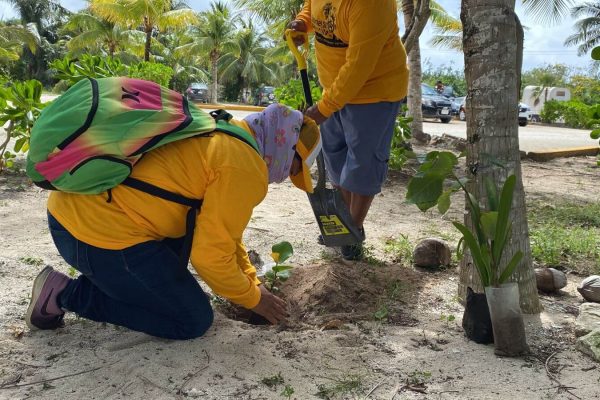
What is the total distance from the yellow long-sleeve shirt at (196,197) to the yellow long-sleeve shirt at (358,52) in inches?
48.0

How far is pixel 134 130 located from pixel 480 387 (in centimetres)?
147

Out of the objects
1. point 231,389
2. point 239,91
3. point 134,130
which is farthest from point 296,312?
point 239,91

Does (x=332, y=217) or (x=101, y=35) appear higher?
(x=101, y=35)

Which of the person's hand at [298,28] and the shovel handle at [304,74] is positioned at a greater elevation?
the person's hand at [298,28]

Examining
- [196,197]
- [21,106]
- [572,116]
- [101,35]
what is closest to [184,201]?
[196,197]

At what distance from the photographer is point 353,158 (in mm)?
3609

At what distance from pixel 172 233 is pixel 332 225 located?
1.18 meters

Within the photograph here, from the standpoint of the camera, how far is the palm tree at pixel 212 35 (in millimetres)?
37438

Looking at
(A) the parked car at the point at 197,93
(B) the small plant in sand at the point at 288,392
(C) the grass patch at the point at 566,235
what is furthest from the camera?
(A) the parked car at the point at 197,93

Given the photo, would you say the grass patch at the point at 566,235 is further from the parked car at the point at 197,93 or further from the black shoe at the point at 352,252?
the parked car at the point at 197,93

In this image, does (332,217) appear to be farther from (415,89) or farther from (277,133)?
(415,89)

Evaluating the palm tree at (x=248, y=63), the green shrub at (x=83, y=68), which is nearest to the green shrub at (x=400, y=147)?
the green shrub at (x=83, y=68)

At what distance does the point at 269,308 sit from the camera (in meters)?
2.55

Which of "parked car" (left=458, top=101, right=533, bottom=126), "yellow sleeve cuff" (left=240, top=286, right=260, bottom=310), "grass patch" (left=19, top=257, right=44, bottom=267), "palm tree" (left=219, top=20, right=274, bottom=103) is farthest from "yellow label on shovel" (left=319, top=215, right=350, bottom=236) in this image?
"palm tree" (left=219, top=20, right=274, bottom=103)
